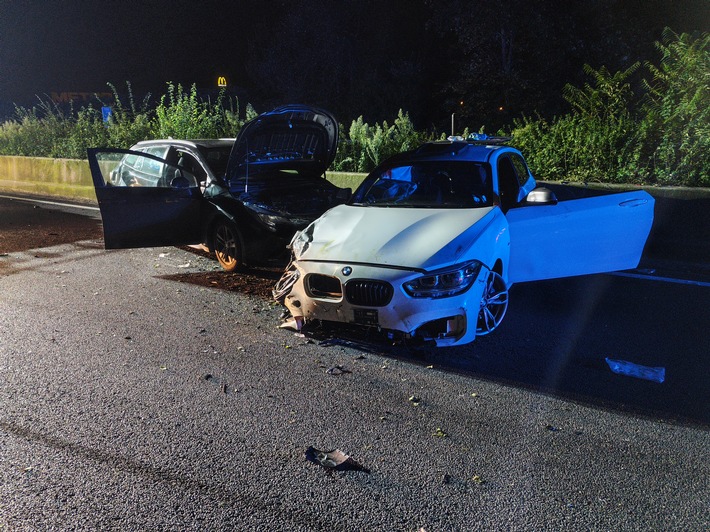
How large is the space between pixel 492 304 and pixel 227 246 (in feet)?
12.0

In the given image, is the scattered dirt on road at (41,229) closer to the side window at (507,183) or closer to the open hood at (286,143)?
the open hood at (286,143)

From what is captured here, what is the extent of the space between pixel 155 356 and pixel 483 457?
9.35ft

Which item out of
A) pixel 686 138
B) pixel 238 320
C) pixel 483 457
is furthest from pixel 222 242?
pixel 686 138

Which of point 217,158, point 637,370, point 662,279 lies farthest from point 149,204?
point 662,279

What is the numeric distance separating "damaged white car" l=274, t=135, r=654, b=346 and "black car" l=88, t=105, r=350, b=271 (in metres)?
1.59

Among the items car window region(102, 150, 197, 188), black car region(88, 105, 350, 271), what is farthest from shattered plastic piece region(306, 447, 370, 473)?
car window region(102, 150, 197, 188)

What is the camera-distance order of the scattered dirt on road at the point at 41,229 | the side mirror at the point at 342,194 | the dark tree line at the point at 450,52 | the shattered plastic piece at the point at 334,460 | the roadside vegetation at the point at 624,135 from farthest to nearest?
the dark tree line at the point at 450,52, the scattered dirt on road at the point at 41,229, the roadside vegetation at the point at 624,135, the side mirror at the point at 342,194, the shattered plastic piece at the point at 334,460

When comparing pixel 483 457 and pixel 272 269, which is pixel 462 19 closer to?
pixel 272 269

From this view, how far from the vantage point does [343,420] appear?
13.7ft

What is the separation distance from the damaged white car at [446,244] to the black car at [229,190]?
159 cm

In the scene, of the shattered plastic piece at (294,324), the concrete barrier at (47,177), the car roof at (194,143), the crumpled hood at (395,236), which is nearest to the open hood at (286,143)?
the car roof at (194,143)

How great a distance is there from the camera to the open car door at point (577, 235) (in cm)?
625

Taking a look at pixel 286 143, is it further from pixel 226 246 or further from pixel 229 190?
pixel 226 246

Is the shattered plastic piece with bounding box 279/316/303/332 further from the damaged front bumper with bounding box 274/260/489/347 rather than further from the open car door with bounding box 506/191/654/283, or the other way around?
the open car door with bounding box 506/191/654/283
